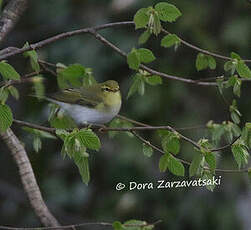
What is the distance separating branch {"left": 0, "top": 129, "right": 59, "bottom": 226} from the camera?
4.17ft

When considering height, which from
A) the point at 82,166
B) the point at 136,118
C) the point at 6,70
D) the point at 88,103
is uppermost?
the point at 136,118

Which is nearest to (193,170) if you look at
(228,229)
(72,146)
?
(72,146)

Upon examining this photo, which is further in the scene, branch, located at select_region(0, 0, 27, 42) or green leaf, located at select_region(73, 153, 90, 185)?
branch, located at select_region(0, 0, 27, 42)

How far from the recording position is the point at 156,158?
260 cm

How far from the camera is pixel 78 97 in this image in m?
1.57

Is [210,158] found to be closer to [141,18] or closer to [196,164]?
[196,164]

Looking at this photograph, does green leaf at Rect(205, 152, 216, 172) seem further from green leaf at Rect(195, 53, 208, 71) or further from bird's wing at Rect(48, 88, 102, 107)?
bird's wing at Rect(48, 88, 102, 107)

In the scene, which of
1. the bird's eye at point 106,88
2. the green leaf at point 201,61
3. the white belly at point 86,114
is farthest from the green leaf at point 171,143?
the bird's eye at point 106,88

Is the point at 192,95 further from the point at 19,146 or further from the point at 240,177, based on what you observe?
the point at 19,146

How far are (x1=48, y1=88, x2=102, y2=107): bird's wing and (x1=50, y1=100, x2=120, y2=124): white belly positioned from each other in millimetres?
14

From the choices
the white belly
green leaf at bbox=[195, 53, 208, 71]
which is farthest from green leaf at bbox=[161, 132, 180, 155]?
the white belly

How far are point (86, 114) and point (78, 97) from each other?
50mm

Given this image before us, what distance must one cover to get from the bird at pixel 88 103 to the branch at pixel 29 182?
8.6 inches

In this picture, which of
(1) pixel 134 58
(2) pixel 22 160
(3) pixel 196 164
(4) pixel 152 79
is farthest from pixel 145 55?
(2) pixel 22 160
